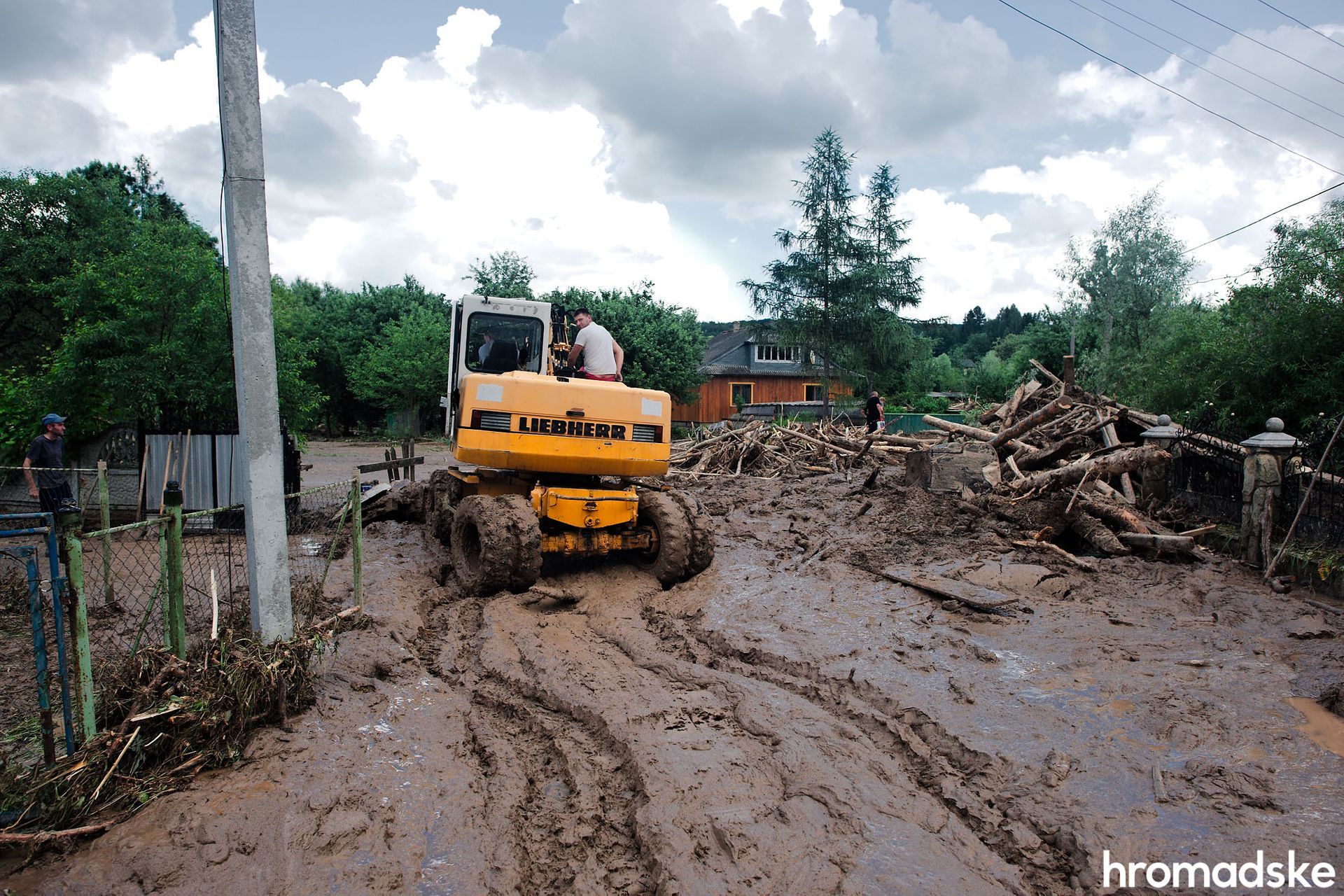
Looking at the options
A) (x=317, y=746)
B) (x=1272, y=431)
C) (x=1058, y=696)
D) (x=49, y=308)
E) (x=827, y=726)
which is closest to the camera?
(x=317, y=746)

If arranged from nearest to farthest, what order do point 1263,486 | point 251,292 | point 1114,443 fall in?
point 251,292
point 1263,486
point 1114,443

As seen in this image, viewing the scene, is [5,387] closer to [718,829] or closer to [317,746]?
[317,746]

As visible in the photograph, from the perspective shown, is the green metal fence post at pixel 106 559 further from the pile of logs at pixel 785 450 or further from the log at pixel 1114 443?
the pile of logs at pixel 785 450

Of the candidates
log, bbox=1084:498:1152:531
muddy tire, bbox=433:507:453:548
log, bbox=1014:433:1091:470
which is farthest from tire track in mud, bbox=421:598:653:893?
log, bbox=1014:433:1091:470

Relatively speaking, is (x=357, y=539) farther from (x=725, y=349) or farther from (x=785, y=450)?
(x=725, y=349)

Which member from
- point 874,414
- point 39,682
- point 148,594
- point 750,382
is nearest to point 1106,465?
point 39,682

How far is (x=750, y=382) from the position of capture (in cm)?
4397

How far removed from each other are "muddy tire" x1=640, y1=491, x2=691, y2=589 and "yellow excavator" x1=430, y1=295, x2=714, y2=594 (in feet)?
0.03

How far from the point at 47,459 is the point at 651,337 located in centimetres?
2532

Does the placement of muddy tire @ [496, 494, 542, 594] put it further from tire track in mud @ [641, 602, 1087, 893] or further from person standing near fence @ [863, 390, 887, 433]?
person standing near fence @ [863, 390, 887, 433]

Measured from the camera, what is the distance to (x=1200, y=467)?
9789 millimetres

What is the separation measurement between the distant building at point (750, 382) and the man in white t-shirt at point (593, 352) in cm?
2941

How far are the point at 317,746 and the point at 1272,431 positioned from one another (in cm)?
930

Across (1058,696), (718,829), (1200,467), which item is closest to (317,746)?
(718,829)
